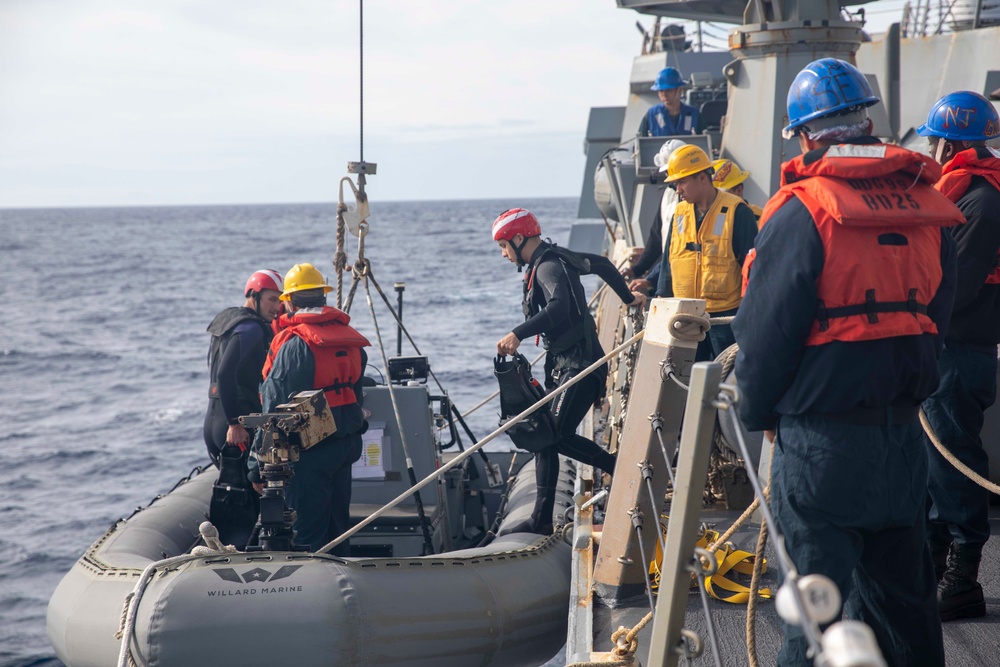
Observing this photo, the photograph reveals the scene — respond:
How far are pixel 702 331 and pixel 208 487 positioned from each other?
530 cm

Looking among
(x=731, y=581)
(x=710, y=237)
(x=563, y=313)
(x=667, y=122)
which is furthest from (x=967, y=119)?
(x=667, y=122)

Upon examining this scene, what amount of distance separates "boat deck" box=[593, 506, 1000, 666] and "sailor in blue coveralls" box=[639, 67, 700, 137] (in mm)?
5889

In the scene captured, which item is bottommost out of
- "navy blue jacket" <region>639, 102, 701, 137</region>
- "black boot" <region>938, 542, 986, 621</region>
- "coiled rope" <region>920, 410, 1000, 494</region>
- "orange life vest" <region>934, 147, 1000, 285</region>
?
"black boot" <region>938, 542, 986, 621</region>

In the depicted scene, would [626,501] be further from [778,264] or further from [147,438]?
[147,438]

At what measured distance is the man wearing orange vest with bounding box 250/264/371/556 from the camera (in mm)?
5734

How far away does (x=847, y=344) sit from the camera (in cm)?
237

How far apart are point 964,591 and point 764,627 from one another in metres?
0.73

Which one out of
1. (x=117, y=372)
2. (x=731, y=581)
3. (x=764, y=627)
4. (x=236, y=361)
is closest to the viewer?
(x=764, y=627)

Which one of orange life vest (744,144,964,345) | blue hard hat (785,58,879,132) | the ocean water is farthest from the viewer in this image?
the ocean water

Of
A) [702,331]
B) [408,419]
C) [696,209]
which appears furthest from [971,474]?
[408,419]

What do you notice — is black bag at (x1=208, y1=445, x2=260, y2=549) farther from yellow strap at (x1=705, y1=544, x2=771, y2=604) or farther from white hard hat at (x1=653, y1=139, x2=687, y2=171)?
yellow strap at (x1=705, y1=544, x2=771, y2=604)

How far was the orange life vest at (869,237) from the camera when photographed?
2312 millimetres

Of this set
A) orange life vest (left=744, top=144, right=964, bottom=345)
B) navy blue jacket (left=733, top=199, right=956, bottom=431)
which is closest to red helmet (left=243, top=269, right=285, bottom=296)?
navy blue jacket (left=733, top=199, right=956, bottom=431)

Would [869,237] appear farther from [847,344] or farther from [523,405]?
[523,405]
